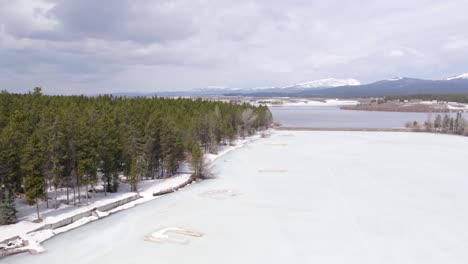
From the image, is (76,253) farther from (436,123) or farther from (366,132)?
(436,123)

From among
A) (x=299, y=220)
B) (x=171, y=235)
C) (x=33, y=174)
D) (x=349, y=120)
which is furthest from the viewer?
(x=349, y=120)

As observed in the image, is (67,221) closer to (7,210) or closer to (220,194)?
(7,210)

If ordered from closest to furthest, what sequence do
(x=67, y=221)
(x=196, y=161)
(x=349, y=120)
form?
(x=67, y=221) → (x=196, y=161) → (x=349, y=120)

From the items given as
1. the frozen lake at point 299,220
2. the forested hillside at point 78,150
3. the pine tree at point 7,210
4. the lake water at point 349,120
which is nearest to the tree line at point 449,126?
the lake water at point 349,120

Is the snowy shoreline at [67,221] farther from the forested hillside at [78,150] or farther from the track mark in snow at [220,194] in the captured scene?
the track mark in snow at [220,194]

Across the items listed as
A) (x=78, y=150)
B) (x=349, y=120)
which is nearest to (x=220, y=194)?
(x=78, y=150)

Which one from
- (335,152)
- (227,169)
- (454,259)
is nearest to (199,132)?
(227,169)

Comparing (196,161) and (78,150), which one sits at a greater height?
(78,150)
